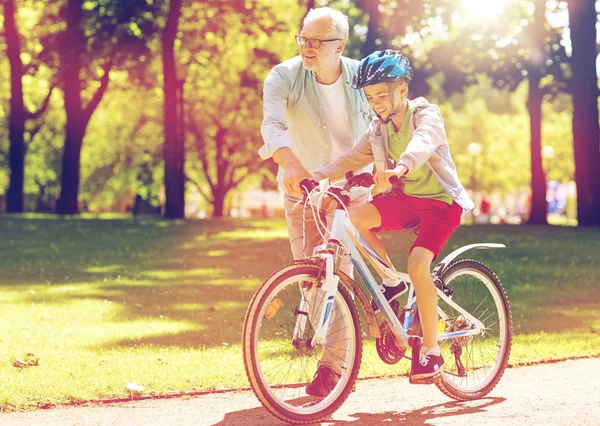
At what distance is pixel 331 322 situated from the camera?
5055mm

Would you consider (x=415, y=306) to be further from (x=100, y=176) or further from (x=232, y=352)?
(x=100, y=176)

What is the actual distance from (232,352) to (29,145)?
1743 inches

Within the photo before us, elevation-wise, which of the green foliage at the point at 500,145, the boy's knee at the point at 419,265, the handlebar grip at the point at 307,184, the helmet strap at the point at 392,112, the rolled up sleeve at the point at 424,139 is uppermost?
the helmet strap at the point at 392,112

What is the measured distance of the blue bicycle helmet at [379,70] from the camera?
509cm

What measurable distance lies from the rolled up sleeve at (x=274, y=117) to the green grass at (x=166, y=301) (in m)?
1.52

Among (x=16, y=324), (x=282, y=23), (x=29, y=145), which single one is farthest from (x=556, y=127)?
(x=16, y=324)

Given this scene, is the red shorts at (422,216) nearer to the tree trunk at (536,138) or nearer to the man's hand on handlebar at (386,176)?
the man's hand on handlebar at (386,176)

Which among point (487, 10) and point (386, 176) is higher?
point (487, 10)

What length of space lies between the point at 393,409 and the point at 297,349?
69 centimetres

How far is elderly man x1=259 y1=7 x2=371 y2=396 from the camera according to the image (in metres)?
5.53

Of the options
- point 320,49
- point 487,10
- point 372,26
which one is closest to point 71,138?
point 372,26

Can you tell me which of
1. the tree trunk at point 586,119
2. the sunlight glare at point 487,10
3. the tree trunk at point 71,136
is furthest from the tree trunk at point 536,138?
the tree trunk at point 71,136

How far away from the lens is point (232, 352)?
24.1 ft

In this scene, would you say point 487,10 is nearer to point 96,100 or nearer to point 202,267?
point 96,100
